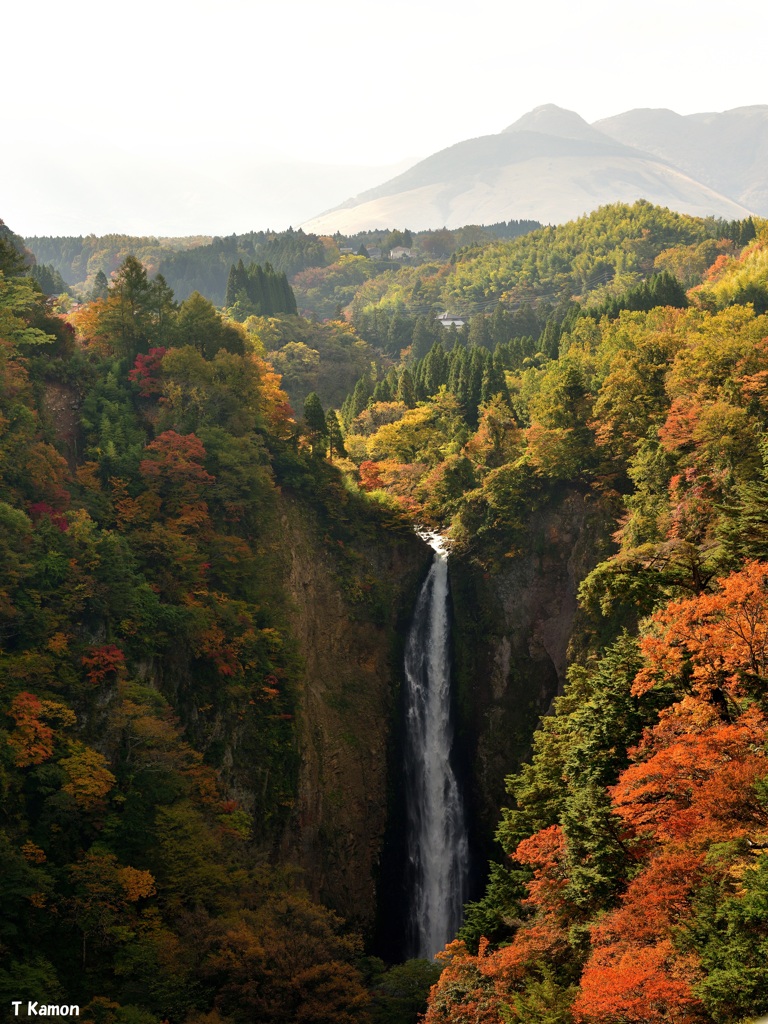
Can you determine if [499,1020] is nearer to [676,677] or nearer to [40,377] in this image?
[676,677]

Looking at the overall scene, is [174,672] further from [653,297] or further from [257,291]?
[257,291]

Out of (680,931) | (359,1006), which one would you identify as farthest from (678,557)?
(359,1006)

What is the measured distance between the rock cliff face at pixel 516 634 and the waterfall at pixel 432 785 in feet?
3.49

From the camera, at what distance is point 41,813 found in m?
33.5

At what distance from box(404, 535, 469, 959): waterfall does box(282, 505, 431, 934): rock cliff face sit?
1366 millimetres

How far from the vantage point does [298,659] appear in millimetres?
49469

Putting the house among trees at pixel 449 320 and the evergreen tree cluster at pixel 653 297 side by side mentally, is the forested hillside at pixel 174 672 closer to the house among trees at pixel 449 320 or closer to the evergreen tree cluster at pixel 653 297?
the evergreen tree cluster at pixel 653 297

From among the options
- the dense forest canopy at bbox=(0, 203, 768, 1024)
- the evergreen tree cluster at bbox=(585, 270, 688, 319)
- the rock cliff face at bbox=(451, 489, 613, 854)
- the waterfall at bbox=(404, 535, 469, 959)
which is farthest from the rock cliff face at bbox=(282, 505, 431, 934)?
the evergreen tree cluster at bbox=(585, 270, 688, 319)

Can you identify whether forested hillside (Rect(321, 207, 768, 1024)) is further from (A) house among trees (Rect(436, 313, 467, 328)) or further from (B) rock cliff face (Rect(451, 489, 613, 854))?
(A) house among trees (Rect(436, 313, 467, 328))

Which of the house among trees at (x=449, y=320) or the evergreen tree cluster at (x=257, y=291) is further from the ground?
the evergreen tree cluster at (x=257, y=291)

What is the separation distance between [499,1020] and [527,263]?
14647cm

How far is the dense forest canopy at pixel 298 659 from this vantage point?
23516 millimetres

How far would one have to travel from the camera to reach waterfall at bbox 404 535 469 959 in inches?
1928

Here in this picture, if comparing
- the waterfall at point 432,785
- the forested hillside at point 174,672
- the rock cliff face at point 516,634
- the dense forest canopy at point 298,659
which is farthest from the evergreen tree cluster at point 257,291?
the rock cliff face at point 516,634
